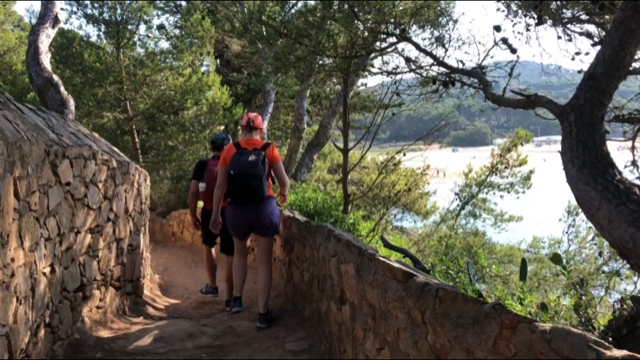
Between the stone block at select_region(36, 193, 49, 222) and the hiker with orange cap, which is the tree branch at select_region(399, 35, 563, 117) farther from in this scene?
the stone block at select_region(36, 193, 49, 222)

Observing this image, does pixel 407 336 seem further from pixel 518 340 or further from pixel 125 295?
pixel 125 295

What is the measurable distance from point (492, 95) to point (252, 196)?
9.81 feet

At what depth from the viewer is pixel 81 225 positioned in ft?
12.4

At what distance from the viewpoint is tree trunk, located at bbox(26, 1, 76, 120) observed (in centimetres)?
591

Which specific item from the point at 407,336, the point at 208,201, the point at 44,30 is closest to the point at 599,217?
the point at 407,336

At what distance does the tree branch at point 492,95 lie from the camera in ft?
15.4

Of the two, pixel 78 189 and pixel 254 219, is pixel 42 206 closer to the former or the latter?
pixel 78 189

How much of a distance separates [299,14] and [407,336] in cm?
426

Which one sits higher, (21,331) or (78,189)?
(78,189)

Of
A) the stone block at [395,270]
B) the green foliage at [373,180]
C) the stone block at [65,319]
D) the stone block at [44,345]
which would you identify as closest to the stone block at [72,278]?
the stone block at [65,319]

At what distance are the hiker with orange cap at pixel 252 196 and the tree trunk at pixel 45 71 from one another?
2944 millimetres

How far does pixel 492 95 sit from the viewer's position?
5.38 meters

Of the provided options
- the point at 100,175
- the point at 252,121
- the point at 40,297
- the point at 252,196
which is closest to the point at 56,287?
the point at 40,297

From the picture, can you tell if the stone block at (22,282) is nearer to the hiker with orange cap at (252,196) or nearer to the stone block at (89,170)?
the stone block at (89,170)
